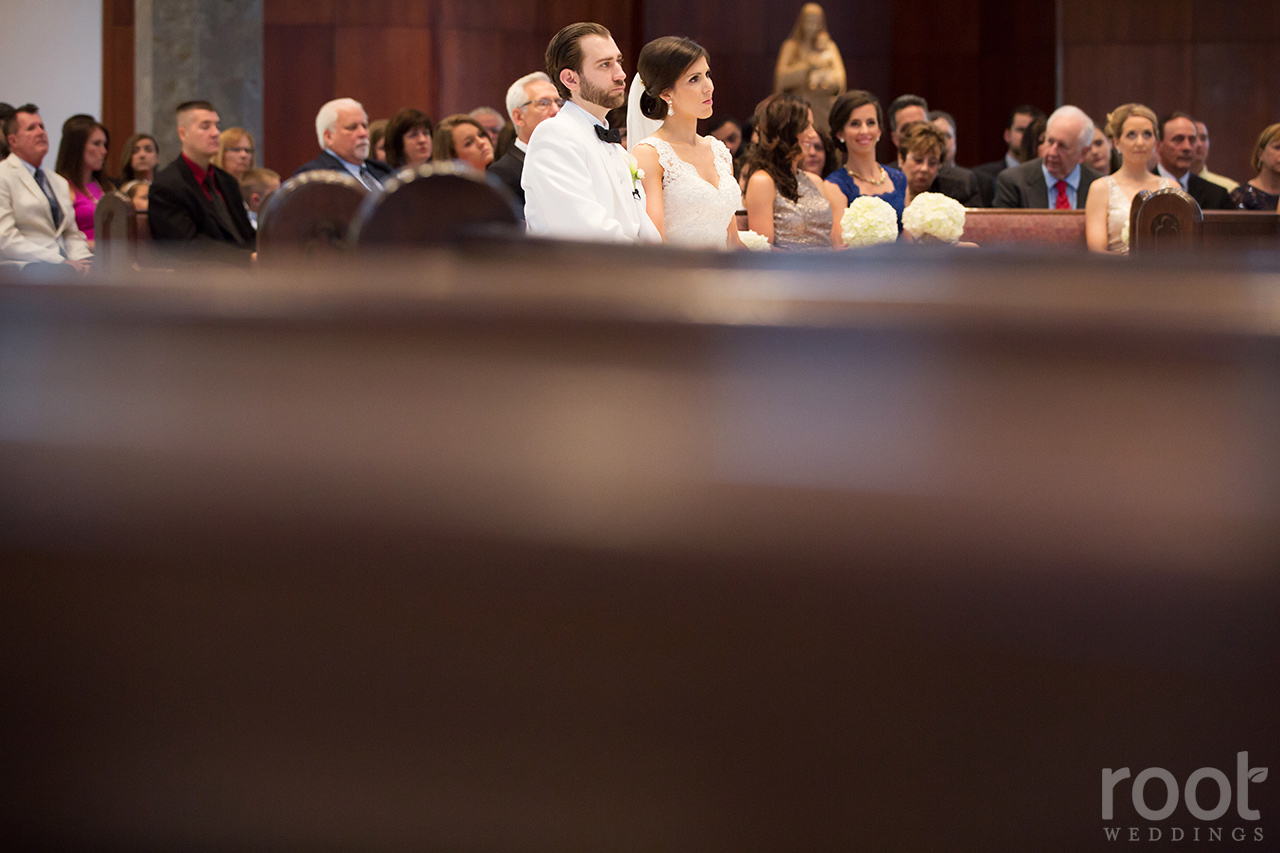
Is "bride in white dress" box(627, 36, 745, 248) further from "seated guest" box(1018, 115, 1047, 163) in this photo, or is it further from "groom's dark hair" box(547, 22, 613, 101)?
"seated guest" box(1018, 115, 1047, 163)

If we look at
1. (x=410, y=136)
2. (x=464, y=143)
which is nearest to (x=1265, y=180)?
(x=464, y=143)

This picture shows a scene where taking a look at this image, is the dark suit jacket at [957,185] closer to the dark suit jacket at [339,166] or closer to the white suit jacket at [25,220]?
the dark suit jacket at [339,166]

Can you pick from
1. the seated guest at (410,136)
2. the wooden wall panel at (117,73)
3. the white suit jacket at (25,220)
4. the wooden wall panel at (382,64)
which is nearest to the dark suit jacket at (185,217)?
the white suit jacket at (25,220)

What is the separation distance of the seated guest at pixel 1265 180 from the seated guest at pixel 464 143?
3865 millimetres

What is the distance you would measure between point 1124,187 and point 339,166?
3528mm

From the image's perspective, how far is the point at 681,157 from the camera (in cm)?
398

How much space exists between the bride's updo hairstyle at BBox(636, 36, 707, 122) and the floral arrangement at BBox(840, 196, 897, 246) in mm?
1125

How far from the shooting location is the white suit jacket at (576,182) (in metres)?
2.90

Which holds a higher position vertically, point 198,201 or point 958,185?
point 958,185

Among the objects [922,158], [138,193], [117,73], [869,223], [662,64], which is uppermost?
[117,73]

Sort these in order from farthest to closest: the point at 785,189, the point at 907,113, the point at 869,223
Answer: the point at 907,113 → the point at 785,189 → the point at 869,223

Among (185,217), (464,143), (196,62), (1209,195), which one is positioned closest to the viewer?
(185,217)

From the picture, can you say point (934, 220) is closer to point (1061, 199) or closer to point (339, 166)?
point (1061, 199)

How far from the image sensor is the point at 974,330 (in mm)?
866
